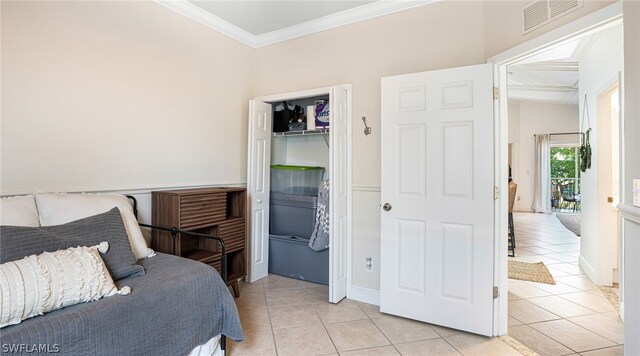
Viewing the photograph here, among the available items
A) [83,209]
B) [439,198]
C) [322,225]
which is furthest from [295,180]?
[83,209]

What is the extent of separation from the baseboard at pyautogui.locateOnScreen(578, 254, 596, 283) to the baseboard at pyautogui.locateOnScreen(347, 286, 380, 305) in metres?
2.51

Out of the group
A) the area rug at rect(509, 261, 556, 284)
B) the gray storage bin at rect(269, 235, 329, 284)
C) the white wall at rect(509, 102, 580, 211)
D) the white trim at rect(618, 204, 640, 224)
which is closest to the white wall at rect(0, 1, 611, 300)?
the gray storage bin at rect(269, 235, 329, 284)

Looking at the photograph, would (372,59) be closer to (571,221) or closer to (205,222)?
(205,222)

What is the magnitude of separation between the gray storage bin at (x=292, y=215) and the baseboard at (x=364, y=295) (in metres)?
0.76

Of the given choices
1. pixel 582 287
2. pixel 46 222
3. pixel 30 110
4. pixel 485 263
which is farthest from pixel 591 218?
pixel 30 110

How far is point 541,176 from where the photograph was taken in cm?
830

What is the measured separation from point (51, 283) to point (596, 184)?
4630 millimetres

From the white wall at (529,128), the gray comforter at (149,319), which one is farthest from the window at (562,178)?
the gray comforter at (149,319)

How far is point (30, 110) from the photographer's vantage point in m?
1.81

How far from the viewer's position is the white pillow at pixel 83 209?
167cm

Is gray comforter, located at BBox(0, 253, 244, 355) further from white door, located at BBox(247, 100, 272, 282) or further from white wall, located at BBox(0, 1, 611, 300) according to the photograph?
white door, located at BBox(247, 100, 272, 282)

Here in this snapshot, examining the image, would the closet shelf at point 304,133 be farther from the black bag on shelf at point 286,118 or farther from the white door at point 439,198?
the white door at point 439,198

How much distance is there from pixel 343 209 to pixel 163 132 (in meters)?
1.75

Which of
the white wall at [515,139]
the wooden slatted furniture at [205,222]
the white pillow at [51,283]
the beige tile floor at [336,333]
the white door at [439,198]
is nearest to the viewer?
the white pillow at [51,283]
